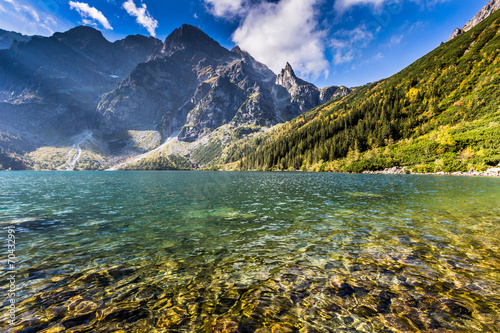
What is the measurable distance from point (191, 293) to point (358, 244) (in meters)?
9.85

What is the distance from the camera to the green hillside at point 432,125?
8144 centimetres

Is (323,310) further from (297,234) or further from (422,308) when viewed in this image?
(297,234)

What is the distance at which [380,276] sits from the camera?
8.32 metres

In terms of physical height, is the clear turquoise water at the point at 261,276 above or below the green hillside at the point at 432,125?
below

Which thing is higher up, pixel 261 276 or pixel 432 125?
pixel 432 125

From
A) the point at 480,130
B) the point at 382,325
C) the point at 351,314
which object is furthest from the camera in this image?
the point at 480,130

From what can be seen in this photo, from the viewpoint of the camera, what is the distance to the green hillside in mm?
81438

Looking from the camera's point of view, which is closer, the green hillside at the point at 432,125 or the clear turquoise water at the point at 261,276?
the clear turquoise water at the point at 261,276

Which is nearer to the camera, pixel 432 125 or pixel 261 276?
pixel 261 276

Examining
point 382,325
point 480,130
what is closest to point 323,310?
point 382,325

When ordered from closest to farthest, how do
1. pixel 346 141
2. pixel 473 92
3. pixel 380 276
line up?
1. pixel 380 276
2. pixel 473 92
3. pixel 346 141

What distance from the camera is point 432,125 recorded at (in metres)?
116

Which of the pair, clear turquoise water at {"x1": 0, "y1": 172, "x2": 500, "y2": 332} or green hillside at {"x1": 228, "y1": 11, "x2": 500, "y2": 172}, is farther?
green hillside at {"x1": 228, "y1": 11, "x2": 500, "y2": 172}

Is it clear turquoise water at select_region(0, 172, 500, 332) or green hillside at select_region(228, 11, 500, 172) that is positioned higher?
green hillside at select_region(228, 11, 500, 172)
